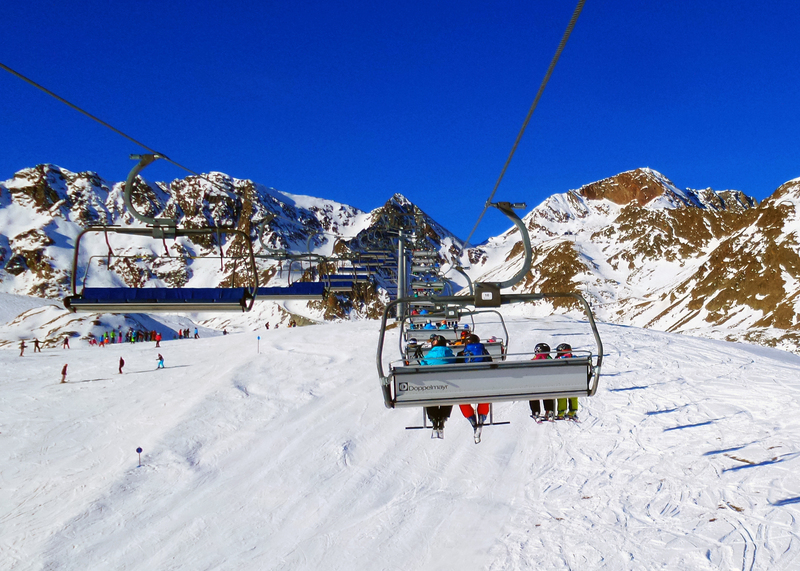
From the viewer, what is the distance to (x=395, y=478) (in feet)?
54.4

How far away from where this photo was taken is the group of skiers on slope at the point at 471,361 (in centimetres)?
820

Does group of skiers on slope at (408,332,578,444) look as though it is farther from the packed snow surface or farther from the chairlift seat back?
the packed snow surface

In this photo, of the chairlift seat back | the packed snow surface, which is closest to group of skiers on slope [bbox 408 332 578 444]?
the chairlift seat back

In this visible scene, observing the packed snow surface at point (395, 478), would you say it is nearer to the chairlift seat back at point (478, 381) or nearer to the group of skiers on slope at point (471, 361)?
the group of skiers on slope at point (471, 361)

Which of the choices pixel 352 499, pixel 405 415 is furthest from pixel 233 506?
pixel 405 415

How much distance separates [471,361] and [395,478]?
9747 millimetres

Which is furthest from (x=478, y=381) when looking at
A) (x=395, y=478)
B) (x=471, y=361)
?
(x=395, y=478)

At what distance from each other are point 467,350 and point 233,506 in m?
10.6

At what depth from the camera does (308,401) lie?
77.7 feet

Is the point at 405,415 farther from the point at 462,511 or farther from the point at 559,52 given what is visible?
the point at 559,52

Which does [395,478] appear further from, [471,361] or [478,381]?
[478,381]

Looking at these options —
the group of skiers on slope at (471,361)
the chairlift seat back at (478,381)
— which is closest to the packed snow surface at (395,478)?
the group of skiers on slope at (471,361)

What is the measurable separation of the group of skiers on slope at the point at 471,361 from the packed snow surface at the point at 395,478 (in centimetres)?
343

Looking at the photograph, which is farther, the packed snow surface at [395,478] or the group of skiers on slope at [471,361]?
the packed snow surface at [395,478]
